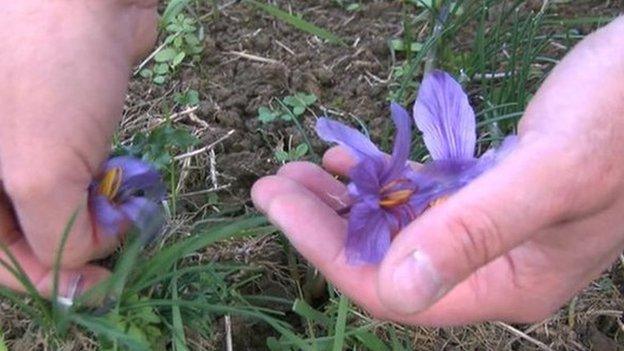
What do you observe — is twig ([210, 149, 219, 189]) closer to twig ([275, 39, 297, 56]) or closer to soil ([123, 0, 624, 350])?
soil ([123, 0, 624, 350])

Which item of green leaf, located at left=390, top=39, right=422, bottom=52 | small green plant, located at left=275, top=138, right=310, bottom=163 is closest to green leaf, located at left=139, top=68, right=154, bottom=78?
small green plant, located at left=275, top=138, right=310, bottom=163

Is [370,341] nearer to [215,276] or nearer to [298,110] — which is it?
[215,276]

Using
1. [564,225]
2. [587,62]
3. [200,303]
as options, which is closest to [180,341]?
[200,303]

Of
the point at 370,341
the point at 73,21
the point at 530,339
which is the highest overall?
the point at 73,21

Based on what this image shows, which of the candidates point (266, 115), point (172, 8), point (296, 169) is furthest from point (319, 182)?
point (172, 8)

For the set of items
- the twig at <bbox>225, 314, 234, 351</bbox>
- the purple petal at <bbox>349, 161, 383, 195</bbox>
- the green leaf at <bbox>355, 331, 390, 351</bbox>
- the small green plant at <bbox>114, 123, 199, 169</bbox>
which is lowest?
the green leaf at <bbox>355, 331, 390, 351</bbox>
